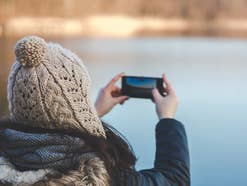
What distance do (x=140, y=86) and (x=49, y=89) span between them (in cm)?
21

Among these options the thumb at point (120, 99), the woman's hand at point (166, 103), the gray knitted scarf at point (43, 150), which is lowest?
the gray knitted scarf at point (43, 150)

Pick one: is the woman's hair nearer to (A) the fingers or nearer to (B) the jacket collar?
(B) the jacket collar

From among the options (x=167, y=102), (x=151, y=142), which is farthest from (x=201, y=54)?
(x=167, y=102)

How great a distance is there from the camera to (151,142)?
383 cm

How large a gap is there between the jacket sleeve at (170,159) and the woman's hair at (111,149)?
0.07 ft

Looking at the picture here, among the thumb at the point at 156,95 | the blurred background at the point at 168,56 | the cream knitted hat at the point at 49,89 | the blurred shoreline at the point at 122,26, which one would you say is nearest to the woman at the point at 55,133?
the cream knitted hat at the point at 49,89

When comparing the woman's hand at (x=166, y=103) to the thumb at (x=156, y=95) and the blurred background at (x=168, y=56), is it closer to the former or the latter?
the thumb at (x=156, y=95)

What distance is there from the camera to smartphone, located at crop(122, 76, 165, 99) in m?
0.89

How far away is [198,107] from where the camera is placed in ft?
17.3

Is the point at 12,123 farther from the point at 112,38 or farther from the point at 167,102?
A: the point at 112,38

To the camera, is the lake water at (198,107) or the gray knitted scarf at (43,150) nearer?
the gray knitted scarf at (43,150)

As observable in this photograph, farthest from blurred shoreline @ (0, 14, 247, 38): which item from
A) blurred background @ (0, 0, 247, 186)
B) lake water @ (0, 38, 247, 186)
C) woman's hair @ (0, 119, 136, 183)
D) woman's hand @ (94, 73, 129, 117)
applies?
Result: woman's hair @ (0, 119, 136, 183)

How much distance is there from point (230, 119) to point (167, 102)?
13.0 ft

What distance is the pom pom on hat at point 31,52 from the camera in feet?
2.36
